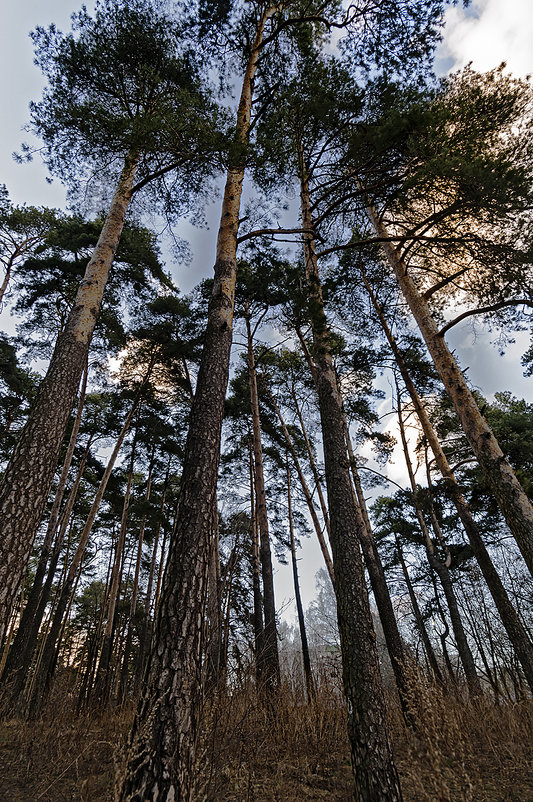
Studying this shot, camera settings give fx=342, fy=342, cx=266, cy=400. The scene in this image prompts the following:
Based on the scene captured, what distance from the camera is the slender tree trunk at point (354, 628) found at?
270 centimetres

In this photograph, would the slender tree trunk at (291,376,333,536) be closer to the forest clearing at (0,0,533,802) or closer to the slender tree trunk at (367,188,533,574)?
the forest clearing at (0,0,533,802)

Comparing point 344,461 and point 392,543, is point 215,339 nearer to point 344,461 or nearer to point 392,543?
point 344,461

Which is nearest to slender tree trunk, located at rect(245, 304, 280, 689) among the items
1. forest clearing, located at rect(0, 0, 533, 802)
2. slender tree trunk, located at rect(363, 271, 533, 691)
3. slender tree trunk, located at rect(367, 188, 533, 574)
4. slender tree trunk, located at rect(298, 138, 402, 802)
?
forest clearing, located at rect(0, 0, 533, 802)

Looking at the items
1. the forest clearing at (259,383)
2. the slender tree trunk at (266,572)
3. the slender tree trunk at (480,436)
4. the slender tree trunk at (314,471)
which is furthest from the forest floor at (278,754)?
the slender tree trunk at (314,471)

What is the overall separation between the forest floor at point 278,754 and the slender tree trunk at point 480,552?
0.78 m

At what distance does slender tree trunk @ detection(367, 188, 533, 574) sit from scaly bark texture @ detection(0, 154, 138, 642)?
524 centimetres

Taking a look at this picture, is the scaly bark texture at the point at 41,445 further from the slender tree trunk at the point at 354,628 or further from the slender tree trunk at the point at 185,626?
the slender tree trunk at the point at 354,628

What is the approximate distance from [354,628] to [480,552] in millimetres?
4561

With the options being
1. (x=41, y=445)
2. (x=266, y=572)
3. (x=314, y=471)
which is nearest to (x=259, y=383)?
(x=314, y=471)

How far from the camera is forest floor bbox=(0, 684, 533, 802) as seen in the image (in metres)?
2.98

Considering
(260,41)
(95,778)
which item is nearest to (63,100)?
(260,41)

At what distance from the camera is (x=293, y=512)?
A: 531 inches

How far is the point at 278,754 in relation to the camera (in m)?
3.91

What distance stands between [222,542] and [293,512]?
116 inches
